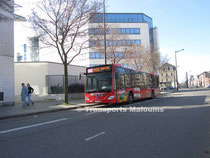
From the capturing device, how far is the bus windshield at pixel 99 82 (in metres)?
13.5

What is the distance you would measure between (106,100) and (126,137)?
25.9 feet

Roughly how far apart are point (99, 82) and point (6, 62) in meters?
8.56

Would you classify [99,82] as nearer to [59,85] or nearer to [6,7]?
[6,7]

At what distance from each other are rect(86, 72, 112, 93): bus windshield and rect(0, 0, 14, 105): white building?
7.14 m

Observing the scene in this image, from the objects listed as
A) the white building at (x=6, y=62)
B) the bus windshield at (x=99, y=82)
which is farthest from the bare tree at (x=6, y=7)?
the bus windshield at (x=99, y=82)

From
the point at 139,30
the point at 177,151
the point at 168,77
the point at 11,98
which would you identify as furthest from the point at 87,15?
the point at 168,77

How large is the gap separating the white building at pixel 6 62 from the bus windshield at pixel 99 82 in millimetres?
7144

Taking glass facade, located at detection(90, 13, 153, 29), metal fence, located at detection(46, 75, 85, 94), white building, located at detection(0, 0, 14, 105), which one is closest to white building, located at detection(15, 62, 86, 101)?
metal fence, located at detection(46, 75, 85, 94)

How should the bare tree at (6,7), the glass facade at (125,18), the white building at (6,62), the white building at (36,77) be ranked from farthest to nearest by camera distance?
the glass facade at (125,18) < the white building at (36,77) < the white building at (6,62) < the bare tree at (6,7)

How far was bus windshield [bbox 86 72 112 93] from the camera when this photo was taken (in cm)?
1353

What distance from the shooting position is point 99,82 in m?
14.0

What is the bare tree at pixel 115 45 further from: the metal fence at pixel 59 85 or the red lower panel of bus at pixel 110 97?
the red lower panel of bus at pixel 110 97

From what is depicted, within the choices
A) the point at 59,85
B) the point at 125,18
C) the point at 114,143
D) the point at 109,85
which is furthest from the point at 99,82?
the point at 125,18

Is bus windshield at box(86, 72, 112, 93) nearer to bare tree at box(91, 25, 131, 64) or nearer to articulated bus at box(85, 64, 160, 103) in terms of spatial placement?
articulated bus at box(85, 64, 160, 103)
